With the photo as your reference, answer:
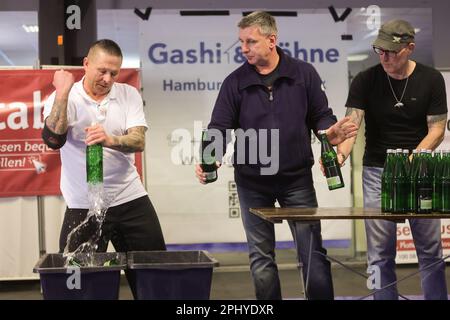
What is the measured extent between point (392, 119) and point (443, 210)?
73cm

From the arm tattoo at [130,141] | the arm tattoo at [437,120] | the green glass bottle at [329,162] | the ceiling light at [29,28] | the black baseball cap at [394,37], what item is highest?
the ceiling light at [29,28]

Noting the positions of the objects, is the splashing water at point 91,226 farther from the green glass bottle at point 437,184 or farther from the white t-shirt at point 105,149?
the green glass bottle at point 437,184

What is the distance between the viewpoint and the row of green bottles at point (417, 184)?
9.42 feet

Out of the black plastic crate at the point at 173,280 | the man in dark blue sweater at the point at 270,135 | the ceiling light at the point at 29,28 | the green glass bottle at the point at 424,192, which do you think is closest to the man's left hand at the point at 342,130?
the man in dark blue sweater at the point at 270,135

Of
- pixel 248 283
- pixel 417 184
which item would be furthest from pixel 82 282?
pixel 248 283

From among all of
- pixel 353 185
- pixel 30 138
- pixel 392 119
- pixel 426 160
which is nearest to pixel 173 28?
pixel 30 138

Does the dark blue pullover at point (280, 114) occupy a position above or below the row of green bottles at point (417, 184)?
above

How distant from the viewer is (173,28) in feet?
17.5

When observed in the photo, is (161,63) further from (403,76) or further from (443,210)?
(443,210)

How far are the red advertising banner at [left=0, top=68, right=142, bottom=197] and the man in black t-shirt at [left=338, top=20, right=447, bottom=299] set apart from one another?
2.18 metres

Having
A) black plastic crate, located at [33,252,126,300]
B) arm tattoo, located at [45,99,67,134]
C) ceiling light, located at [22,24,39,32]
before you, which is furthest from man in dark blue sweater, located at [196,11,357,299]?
ceiling light, located at [22,24,39,32]

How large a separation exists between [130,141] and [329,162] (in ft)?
3.05

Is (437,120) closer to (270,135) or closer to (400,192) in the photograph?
(400,192)

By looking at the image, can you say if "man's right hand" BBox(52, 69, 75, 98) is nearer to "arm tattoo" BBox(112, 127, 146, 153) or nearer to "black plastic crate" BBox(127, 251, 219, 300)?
"arm tattoo" BBox(112, 127, 146, 153)
